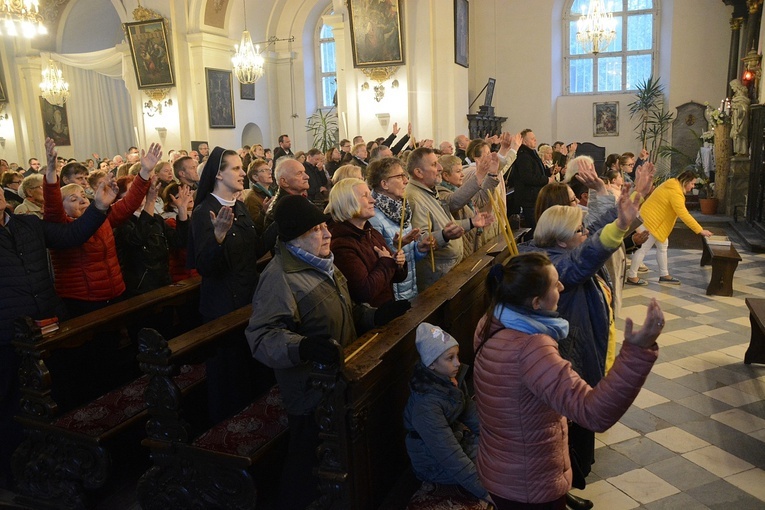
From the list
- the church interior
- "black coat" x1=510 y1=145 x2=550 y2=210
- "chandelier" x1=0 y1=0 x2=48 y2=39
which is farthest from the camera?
"chandelier" x1=0 y1=0 x2=48 y2=39

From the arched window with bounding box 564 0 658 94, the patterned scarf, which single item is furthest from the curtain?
the patterned scarf

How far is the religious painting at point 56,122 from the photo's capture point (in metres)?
17.6

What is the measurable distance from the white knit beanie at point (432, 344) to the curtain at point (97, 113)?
18164 mm

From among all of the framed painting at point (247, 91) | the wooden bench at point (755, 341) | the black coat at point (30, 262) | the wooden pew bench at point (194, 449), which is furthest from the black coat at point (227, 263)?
the framed painting at point (247, 91)

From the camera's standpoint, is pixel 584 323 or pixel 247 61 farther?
pixel 247 61

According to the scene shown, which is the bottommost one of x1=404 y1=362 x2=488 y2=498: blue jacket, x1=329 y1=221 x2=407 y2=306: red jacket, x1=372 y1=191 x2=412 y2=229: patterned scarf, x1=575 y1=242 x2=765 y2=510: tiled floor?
x1=575 y1=242 x2=765 y2=510: tiled floor

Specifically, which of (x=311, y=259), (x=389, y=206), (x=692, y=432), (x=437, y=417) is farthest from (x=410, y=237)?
(x=692, y=432)

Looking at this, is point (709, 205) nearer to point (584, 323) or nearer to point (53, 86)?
point (584, 323)

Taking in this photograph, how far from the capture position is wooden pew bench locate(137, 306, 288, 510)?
9.75 ft

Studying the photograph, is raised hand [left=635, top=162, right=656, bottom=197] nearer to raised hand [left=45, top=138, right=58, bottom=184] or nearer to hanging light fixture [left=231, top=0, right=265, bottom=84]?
raised hand [left=45, top=138, right=58, bottom=184]

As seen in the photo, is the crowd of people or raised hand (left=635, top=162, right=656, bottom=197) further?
raised hand (left=635, top=162, right=656, bottom=197)

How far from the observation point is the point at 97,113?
757 inches

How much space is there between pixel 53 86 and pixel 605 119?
1464 cm

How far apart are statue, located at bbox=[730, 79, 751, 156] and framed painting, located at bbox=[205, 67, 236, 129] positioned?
36.8ft
